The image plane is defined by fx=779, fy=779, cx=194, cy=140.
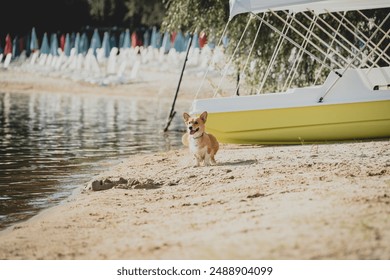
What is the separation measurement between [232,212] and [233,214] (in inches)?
4.0

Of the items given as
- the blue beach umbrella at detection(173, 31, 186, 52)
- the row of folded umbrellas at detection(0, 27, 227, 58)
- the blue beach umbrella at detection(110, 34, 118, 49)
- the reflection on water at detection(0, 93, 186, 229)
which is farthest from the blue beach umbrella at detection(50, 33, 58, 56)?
the reflection on water at detection(0, 93, 186, 229)

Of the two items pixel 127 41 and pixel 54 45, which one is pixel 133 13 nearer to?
pixel 127 41

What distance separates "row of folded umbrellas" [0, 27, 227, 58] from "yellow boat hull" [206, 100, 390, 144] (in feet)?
57.3

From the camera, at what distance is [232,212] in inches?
258

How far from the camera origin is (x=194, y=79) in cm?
2989

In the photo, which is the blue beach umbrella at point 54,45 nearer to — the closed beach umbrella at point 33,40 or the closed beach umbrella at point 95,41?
the closed beach umbrella at point 33,40

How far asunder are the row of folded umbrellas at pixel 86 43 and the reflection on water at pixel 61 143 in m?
3.35

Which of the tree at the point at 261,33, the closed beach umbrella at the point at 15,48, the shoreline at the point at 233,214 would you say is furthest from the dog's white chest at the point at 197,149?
the closed beach umbrella at the point at 15,48

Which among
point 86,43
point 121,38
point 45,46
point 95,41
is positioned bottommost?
point 45,46

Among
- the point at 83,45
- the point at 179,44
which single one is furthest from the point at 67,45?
the point at 179,44

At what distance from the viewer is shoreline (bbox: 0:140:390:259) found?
529 centimetres

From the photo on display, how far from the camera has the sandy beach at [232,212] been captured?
5309 mm

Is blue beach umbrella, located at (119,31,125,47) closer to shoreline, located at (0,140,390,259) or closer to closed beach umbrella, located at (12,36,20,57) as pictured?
closed beach umbrella, located at (12,36,20,57)

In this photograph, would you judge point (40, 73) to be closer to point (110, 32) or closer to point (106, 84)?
point (106, 84)
